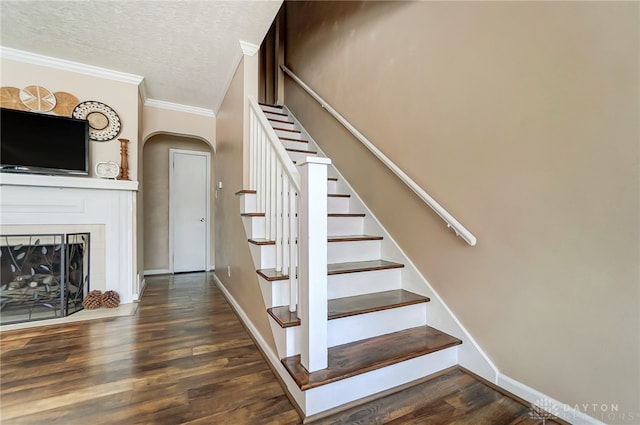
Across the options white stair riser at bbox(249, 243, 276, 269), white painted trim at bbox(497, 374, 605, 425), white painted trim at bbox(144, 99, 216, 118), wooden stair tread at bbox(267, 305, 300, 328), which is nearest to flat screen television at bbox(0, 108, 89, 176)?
white painted trim at bbox(144, 99, 216, 118)

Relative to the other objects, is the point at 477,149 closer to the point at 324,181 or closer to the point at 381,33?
the point at 324,181

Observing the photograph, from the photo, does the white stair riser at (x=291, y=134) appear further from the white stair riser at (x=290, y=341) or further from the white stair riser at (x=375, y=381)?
the white stair riser at (x=375, y=381)

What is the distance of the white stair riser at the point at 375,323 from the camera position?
63.4 inches

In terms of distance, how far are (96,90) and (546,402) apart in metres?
4.50

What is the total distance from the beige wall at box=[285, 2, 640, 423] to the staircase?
0.24m

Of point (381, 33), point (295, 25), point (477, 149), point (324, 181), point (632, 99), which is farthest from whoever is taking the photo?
point (295, 25)

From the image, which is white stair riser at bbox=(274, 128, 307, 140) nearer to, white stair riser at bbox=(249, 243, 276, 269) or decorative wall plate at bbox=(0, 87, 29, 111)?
white stair riser at bbox=(249, 243, 276, 269)

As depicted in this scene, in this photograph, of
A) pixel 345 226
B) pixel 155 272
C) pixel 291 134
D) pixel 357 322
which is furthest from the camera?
pixel 155 272

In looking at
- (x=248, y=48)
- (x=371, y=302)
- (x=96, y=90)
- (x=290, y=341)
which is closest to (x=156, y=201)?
(x=96, y=90)

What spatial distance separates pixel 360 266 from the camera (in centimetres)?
202

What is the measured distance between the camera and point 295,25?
4.04m

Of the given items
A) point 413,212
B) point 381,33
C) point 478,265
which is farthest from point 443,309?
point 381,33

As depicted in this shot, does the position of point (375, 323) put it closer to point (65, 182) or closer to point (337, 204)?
point (337, 204)

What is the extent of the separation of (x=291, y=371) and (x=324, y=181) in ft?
3.16
